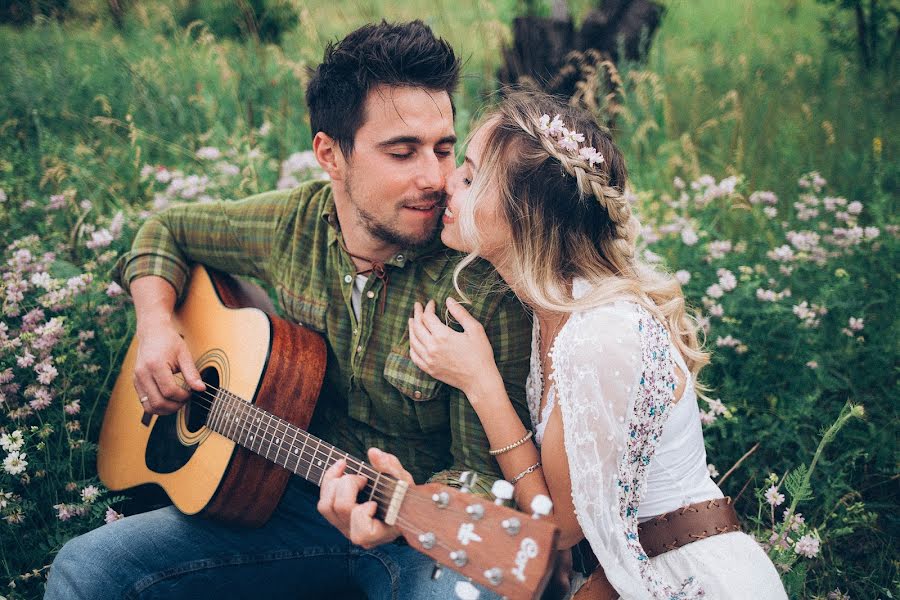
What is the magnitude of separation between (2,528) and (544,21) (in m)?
4.73

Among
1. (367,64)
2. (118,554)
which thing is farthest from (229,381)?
(367,64)

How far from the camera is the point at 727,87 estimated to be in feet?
17.5

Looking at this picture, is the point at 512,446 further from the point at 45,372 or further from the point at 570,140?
the point at 45,372

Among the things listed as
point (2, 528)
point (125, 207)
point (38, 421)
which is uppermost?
point (125, 207)

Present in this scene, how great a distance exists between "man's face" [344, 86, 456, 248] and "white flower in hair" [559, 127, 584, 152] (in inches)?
18.7

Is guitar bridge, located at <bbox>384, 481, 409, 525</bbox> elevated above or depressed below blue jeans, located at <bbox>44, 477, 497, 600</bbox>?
above

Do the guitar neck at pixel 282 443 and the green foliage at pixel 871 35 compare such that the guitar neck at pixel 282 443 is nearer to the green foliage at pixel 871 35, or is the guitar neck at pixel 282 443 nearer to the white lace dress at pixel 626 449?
the white lace dress at pixel 626 449

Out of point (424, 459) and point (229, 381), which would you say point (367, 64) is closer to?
point (229, 381)

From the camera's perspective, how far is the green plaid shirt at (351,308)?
2.28 metres

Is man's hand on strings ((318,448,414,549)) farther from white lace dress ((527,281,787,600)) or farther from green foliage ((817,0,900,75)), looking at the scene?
green foliage ((817,0,900,75))

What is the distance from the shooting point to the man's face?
242 centimetres

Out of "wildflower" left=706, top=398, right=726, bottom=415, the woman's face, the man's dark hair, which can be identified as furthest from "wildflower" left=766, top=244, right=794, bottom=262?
the man's dark hair

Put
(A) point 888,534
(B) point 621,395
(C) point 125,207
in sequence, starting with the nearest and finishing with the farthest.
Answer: (B) point 621,395 < (A) point 888,534 < (C) point 125,207

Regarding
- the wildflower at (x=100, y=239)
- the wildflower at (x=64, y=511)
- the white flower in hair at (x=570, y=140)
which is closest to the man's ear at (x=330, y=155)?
the white flower in hair at (x=570, y=140)
